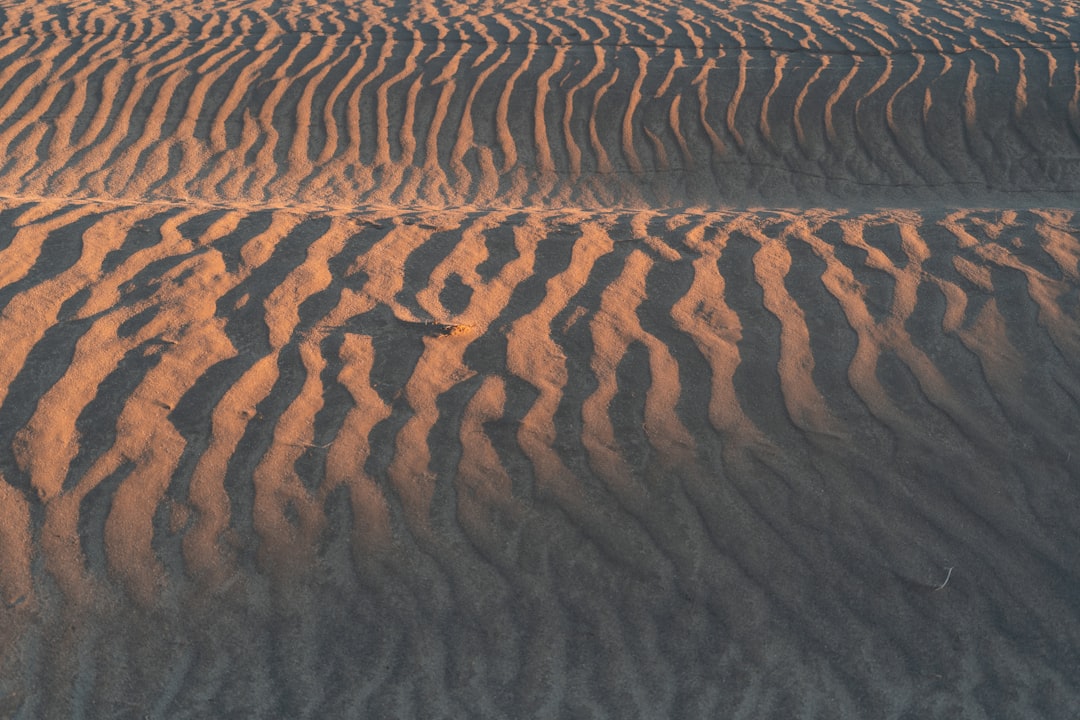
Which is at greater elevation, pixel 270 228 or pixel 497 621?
pixel 270 228

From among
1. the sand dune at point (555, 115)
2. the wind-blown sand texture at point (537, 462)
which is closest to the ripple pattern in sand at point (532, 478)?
the wind-blown sand texture at point (537, 462)

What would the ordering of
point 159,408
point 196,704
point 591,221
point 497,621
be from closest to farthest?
point 196,704 < point 497,621 < point 159,408 < point 591,221

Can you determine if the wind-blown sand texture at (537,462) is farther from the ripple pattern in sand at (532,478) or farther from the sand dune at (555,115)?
the sand dune at (555,115)

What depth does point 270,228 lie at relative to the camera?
14.9 feet

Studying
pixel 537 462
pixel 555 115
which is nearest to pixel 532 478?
pixel 537 462

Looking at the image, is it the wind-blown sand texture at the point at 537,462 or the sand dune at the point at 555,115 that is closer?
the wind-blown sand texture at the point at 537,462

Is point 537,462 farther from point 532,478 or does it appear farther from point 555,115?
point 555,115

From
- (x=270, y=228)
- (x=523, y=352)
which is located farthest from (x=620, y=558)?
(x=270, y=228)

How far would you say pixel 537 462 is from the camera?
133 inches

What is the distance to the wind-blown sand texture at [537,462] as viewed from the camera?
2.98m

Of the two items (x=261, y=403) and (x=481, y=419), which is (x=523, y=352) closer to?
(x=481, y=419)

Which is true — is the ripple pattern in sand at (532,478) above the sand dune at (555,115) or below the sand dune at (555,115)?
above

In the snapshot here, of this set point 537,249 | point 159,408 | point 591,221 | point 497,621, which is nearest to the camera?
point 497,621

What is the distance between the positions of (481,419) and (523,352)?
15.7 inches
